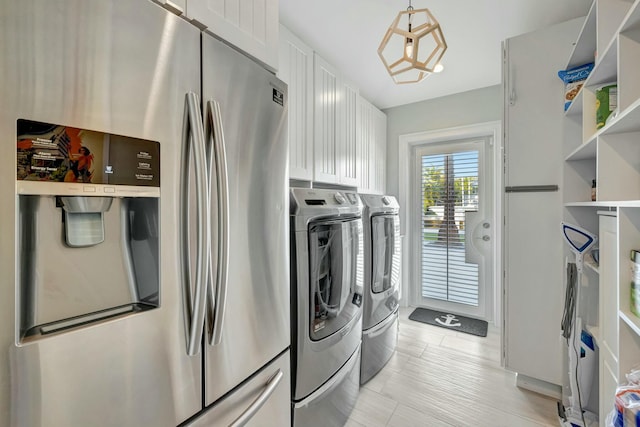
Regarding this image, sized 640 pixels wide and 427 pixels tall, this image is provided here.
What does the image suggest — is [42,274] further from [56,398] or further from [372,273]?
[372,273]

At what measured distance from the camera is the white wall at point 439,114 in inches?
113

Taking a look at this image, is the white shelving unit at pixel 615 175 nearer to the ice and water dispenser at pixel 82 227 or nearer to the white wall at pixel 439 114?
the white wall at pixel 439 114

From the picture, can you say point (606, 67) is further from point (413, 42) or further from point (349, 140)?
point (349, 140)

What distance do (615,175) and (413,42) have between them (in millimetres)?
1078

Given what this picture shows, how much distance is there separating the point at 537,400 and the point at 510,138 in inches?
70.2

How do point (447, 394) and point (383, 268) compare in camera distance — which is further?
point (383, 268)

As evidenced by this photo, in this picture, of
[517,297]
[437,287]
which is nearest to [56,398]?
[517,297]

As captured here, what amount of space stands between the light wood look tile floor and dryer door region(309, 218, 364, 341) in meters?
0.64

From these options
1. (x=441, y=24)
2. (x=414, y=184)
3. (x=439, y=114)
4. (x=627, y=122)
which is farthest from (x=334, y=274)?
(x=439, y=114)

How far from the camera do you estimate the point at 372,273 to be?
210 centimetres

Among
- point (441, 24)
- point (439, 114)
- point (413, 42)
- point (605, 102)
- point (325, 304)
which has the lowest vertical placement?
point (325, 304)

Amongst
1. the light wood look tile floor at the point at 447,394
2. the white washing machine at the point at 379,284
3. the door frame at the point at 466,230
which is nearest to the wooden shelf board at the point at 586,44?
the door frame at the point at 466,230

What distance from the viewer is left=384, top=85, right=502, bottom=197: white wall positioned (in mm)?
2863

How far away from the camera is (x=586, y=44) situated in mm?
1556
